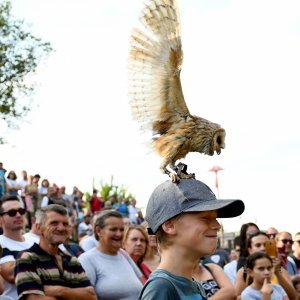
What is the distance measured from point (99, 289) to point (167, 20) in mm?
3533

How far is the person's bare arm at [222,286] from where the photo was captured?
5.69 meters

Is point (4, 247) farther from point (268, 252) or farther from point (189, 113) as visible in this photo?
point (189, 113)

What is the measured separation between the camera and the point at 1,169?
16.0 metres

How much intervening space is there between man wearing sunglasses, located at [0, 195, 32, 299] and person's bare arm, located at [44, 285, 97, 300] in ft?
2.32

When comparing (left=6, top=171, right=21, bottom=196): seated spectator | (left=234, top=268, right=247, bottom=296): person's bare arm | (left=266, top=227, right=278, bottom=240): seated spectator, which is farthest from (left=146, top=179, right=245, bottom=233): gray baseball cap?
(left=6, top=171, right=21, bottom=196): seated spectator

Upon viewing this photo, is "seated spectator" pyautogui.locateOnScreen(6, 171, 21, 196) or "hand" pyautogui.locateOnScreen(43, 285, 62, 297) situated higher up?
"hand" pyautogui.locateOnScreen(43, 285, 62, 297)

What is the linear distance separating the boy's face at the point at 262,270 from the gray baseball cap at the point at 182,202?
427 cm

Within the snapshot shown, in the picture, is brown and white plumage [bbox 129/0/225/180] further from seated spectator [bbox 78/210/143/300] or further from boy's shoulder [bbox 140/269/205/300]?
seated spectator [bbox 78/210/143/300]

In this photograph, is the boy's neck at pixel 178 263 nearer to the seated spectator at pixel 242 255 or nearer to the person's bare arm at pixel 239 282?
the person's bare arm at pixel 239 282

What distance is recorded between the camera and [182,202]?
2.62 metres

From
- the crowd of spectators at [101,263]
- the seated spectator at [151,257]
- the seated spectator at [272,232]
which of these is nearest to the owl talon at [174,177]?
the crowd of spectators at [101,263]

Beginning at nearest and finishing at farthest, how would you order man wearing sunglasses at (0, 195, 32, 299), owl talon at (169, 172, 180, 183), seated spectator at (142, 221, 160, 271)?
owl talon at (169, 172, 180, 183), man wearing sunglasses at (0, 195, 32, 299), seated spectator at (142, 221, 160, 271)

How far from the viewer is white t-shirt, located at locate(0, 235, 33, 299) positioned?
588 cm

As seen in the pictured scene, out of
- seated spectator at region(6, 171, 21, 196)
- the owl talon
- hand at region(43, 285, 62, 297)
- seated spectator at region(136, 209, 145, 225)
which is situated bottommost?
seated spectator at region(136, 209, 145, 225)
